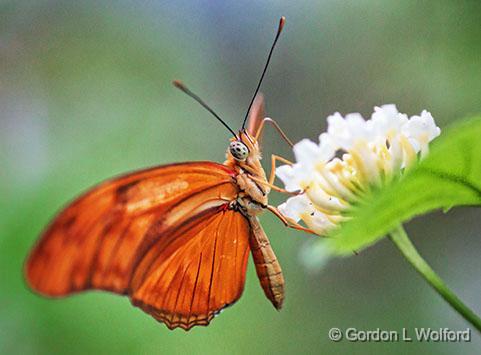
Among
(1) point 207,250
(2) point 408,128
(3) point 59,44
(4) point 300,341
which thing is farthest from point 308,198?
(3) point 59,44

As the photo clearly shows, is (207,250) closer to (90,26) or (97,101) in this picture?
(97,101)

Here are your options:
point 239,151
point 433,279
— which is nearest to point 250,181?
point 239,151

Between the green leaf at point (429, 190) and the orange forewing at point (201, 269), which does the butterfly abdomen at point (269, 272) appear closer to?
the orange forewing at point (201, 269)

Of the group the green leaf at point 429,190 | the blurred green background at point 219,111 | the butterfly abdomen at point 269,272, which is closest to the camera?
the green leaf at point 429,190

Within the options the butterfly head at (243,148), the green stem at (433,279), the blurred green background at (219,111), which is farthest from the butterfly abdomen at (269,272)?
the blurred green background at (219,111)

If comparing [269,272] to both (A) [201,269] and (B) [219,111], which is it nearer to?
(A) [201,269]

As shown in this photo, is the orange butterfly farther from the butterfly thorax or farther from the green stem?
the green stem
